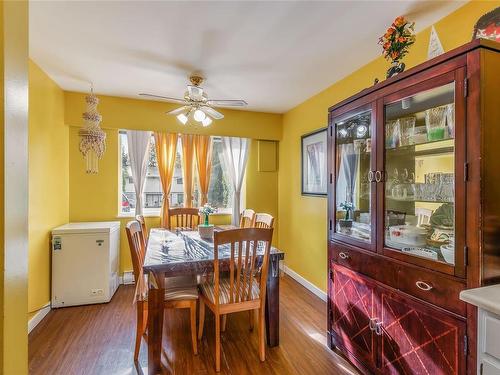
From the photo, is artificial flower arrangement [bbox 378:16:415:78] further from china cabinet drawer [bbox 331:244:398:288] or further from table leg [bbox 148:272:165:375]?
table leg [bbox 148:272:165:375]

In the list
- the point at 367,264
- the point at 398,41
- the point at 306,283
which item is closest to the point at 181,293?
the point at 367,264

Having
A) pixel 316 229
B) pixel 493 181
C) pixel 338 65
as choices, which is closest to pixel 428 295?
pixel 493 181

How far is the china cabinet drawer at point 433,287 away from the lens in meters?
1.18

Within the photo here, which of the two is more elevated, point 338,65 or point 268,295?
point 338,65

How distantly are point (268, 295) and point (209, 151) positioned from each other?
2.40 metres

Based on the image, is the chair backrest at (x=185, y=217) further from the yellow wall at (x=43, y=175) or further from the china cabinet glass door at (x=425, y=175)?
the china cabinet glass door at (x=425, y=175)

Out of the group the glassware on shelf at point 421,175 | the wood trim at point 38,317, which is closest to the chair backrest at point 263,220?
the glassware on shelf at point 421,175

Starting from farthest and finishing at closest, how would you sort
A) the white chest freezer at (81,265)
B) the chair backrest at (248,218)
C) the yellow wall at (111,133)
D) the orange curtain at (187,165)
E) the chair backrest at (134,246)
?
the orange curtain at (187,165) → the yellow wall at (111,133) → the chair backrest at (248,218) → the white chest freezer at (81,265) → the chair backrest at (134,246)

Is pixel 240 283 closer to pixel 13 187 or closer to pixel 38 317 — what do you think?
pixel 13 187

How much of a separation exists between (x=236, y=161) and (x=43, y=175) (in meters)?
2.40

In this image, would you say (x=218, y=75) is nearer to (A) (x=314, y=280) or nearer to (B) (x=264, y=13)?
(B) (x=264, y=13)

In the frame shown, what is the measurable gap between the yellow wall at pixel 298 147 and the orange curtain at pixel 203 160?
117 centimetres

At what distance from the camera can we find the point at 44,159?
8.51 feet

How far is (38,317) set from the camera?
2.47 m
